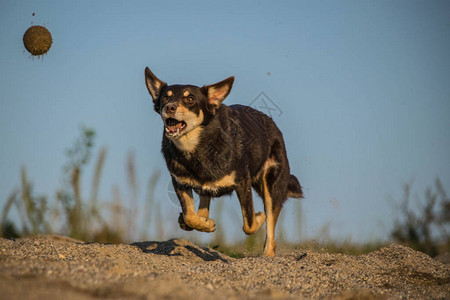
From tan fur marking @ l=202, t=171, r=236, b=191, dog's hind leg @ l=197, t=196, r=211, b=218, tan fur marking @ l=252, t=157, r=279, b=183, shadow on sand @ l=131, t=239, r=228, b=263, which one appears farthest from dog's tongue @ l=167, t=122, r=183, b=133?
shadow on sand @ l=131, t=239, r=228, b=263

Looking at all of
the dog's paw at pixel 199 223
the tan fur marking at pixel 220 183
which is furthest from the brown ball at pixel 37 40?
the dog's paw at pixel 199 223

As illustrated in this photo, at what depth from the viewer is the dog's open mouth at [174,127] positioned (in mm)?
6407

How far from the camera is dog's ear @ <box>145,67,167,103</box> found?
714cm

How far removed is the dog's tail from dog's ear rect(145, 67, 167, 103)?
9.95ft

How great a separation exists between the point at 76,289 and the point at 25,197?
646cm

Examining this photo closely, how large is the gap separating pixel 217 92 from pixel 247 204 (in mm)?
1591

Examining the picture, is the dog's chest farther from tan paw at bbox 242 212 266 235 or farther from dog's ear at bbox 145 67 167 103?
dog's ear at bbox 145 67 167 103

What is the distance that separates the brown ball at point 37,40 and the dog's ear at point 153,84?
135 centimetres

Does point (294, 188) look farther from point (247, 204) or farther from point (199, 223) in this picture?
point (199, 223)

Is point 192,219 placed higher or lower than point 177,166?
lower

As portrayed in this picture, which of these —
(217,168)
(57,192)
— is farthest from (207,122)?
(57,192)

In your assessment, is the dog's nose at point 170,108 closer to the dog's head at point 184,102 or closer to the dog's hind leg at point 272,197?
the dog's head at point 184,102

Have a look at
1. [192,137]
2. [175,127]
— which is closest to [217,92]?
[192,137]

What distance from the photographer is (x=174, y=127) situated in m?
6.46
